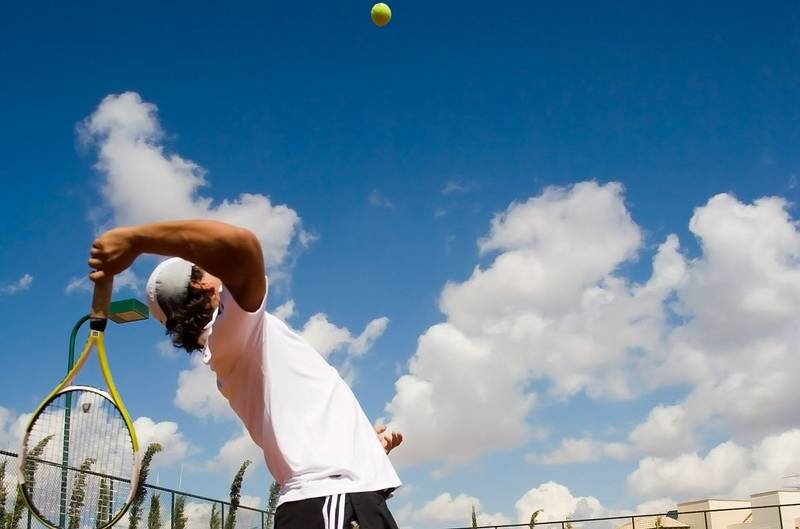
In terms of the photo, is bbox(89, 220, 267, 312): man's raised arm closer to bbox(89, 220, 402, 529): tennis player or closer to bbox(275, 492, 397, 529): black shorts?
bbox(89, 220, 402, 529): tennis player

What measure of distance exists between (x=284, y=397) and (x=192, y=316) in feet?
1.21

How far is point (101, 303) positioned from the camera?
254 centimetres

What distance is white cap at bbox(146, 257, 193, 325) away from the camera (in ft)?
8.36

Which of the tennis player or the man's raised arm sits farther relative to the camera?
the tennis player

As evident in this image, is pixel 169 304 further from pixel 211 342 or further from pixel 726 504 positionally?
pixel 726 504

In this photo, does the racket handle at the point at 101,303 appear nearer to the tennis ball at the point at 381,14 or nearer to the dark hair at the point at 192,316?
the dark hair at the point at 192,316

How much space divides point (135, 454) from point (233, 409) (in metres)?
0.52

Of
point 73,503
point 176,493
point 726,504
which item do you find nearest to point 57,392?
point 73,503

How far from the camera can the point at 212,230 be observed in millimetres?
2193

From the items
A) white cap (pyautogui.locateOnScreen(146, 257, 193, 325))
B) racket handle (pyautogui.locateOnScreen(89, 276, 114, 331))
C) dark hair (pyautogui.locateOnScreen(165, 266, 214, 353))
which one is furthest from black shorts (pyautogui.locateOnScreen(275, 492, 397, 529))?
racket handle (pyautogui.locateOnScreen(89, 276, 114, 331))

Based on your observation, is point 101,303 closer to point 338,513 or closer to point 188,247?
point 188,247

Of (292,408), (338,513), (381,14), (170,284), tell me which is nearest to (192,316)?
(170,284)

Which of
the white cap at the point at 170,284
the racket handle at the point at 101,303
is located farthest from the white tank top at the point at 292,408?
the racket handle at the point at 101,303

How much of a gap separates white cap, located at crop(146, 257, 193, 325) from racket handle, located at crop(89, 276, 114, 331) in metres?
0.14
